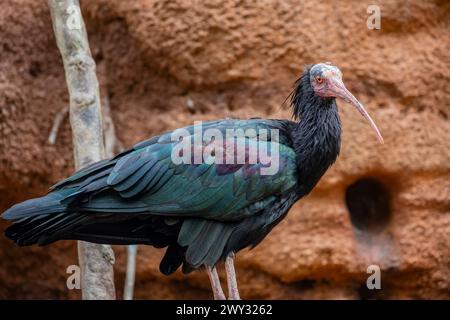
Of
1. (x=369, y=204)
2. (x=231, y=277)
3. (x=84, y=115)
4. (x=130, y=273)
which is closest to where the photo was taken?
(x=231, y=277)

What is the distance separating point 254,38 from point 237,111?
0.58m

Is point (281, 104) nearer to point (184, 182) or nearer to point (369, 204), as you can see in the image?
point (369, 204)

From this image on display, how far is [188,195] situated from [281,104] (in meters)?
2.12

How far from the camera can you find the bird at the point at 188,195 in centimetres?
497

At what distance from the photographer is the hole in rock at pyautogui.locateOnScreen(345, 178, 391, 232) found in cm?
731

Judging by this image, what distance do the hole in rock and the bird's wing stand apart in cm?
226

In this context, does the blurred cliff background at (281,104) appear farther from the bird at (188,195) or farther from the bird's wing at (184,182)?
the bird's wing at (184,182)

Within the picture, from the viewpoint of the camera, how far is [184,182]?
512 centimetres

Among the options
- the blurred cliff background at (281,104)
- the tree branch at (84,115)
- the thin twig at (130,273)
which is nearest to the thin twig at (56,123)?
the blurred cliff background at (281,104)

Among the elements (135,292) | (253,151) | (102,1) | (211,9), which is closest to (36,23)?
(102,1)

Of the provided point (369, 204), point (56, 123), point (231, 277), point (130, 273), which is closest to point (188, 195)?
point (231, 277)

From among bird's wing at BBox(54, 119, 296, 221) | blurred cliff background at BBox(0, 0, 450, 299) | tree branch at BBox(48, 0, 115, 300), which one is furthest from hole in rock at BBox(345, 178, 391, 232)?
tree branch at BBox(48, 0, 115, 300)

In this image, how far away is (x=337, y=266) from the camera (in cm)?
711

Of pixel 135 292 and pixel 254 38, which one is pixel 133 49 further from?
pixel 135 292
